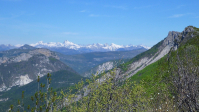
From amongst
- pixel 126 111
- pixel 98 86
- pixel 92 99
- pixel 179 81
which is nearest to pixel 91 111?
pixel 92 99

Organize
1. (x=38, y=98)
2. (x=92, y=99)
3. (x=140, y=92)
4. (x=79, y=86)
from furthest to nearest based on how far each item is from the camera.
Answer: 1. (x=140, y=92)
2. (x=79, y=86)
3. (x=92, y=99)
4. (x=38, y=98)

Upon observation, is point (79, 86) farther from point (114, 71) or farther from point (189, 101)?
point (189, 101)

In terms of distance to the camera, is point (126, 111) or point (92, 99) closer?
point (92, 99)

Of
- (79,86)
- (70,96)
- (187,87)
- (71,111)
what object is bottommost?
(71,111)

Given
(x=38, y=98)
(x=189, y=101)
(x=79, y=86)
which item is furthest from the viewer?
(x=79, y=86)

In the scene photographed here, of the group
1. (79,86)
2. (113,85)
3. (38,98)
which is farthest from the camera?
(79,86)

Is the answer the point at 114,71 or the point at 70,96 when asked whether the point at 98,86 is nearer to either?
the point at 114,71

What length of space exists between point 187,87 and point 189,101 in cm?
140

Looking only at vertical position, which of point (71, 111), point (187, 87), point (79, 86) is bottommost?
point (71, 111)

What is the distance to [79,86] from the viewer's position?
1088 inches

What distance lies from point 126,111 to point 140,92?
991cm

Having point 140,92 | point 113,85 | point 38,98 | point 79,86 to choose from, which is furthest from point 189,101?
point 140,92

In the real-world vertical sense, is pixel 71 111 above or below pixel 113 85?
below

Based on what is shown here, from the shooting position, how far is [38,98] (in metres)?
12.4
